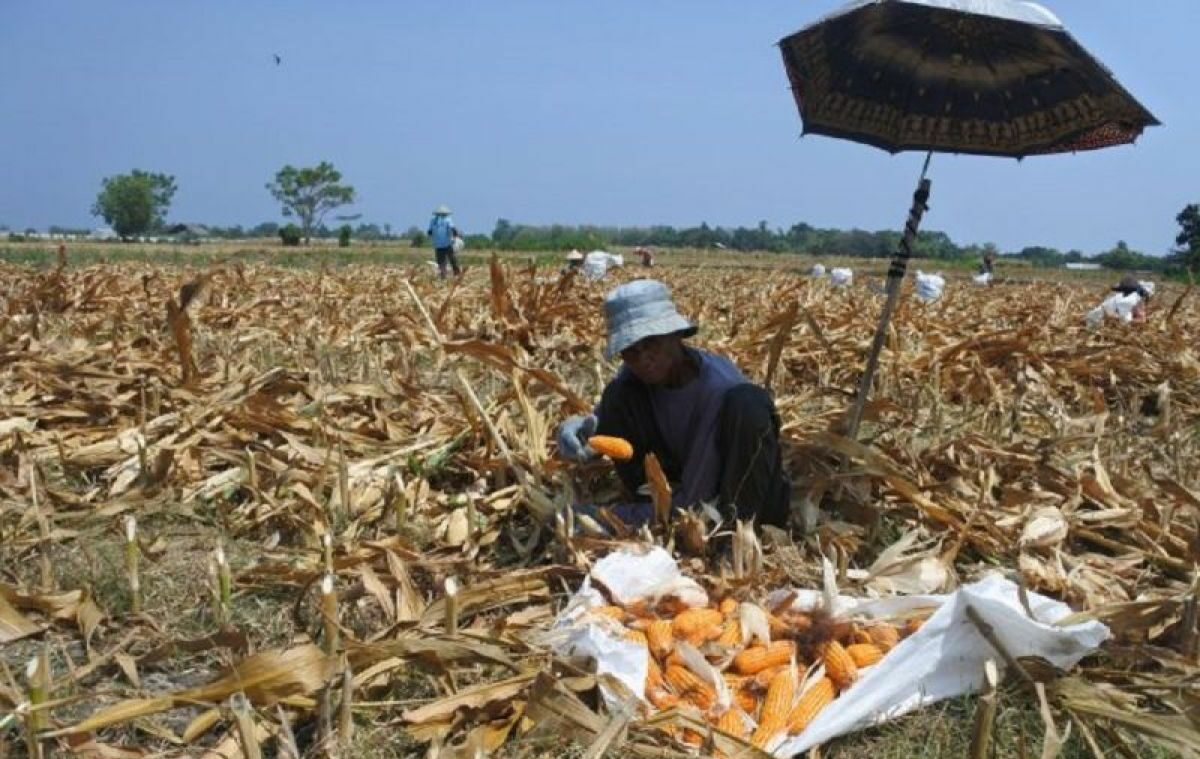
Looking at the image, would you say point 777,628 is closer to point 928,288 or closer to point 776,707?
point 776,707

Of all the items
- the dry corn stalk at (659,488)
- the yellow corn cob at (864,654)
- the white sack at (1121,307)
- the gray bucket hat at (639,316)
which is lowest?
the yellow corn cob at (864,654)

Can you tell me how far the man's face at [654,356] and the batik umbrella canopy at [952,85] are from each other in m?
1.14

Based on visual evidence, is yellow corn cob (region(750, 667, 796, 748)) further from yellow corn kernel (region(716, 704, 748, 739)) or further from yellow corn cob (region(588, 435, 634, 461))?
yellow corn cob (region(588, 435, 634, 461))

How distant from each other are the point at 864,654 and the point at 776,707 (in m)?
0.32

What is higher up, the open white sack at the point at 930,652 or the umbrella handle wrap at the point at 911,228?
the umbrella handle wrap at the point at 911,228

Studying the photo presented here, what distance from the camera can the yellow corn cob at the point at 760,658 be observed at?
2.31 metres

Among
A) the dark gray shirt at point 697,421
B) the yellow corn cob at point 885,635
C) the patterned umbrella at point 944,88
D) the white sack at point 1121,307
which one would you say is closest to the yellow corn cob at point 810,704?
the yellow corn cob at point 885,635

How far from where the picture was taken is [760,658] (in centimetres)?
232

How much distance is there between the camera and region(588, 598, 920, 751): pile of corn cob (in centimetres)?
219

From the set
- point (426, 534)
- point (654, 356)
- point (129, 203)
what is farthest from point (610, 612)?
point (129, 203)

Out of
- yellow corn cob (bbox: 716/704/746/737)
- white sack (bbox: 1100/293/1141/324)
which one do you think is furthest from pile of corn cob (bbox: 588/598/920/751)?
white sack (bbox: 1100/293/1141/324)

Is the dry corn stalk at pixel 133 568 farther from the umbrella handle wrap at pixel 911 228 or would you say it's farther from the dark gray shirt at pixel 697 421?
the umbrella handle wrap at pixel 911 228

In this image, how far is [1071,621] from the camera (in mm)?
2285

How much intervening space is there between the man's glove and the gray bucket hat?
1.53 feet
